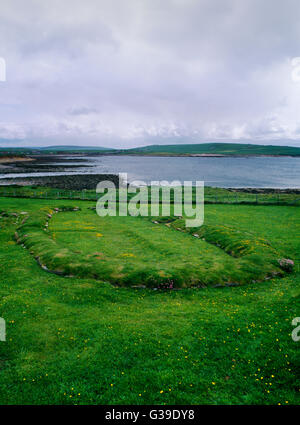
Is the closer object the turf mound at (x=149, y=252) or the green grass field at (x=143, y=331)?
the green grass field at (x=143, y=331)

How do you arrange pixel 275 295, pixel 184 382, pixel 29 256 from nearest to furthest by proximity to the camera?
1. pixel 184 382
2. pixel 275 295
3. pixel 29 256

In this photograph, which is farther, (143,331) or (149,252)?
(149,252)

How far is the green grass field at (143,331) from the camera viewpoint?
39.9 feet

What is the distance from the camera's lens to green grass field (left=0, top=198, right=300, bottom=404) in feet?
39.9

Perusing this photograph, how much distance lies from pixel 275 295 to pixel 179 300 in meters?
8.05

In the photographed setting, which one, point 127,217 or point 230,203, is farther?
point 230,203

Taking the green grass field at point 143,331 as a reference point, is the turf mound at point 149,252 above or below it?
above

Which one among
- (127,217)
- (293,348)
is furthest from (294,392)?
(127,217)

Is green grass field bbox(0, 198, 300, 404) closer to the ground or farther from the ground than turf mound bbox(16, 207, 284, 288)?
closer to the ground

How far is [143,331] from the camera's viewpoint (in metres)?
16.4

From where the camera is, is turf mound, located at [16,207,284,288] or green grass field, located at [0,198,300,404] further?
turf mound, located at [16,207,284,288]
